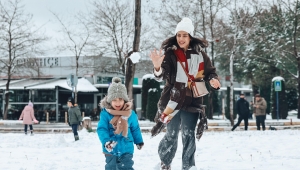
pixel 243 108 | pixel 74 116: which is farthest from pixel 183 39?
pixel 243 108

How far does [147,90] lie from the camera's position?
88.4 ft

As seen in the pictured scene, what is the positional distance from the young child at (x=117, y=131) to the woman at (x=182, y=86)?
0.44 m

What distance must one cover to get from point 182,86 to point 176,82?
3.4 inches

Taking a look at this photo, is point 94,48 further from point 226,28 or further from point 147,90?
point 226,28

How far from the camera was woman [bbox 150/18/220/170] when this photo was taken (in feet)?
16.6

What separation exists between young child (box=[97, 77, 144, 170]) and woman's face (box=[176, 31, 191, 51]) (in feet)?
3.03

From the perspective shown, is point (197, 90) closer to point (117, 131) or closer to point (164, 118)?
point (164, 118)

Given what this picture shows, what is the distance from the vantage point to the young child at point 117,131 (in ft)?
15.7

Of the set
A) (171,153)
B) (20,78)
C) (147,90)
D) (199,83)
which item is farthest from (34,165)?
(20,78)

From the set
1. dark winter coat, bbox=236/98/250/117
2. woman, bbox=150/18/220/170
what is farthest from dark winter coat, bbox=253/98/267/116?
woman, bbox=150/18/220/170

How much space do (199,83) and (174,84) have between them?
0.95ft

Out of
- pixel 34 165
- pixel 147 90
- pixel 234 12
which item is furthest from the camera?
pixel 147 90

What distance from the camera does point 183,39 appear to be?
5211 millimetres

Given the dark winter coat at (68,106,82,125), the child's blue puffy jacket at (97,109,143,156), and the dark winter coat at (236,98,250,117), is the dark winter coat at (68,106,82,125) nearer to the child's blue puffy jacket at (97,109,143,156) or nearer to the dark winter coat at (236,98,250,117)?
the dark winter coat at (236,98,250,117)
